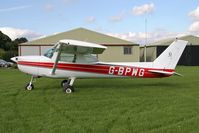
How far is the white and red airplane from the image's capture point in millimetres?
12914

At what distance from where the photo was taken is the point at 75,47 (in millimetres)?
12422

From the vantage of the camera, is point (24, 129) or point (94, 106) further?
point (94, 106)

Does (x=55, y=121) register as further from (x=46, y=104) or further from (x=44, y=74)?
(x=44, y=74)

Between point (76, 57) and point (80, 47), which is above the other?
point (80, 47)

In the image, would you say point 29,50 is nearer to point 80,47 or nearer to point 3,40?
point 3,40

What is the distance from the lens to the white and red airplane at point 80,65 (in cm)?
1291

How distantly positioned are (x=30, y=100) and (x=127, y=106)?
327 centimetres

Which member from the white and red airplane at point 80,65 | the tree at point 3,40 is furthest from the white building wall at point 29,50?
the white and red airplane at point 80,65

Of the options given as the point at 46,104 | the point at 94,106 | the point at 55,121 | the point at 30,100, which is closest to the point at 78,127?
the point at 55,121

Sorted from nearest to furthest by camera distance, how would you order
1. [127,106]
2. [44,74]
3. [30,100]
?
[127,106], [30,100], [44,74]

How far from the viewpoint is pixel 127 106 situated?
9.04 meters

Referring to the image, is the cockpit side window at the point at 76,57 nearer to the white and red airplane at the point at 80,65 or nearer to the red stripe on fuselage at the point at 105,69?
the white and red airplane at the point at 80,65

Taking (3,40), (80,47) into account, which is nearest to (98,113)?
(80,47)

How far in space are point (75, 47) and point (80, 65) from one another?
1.17 meters
